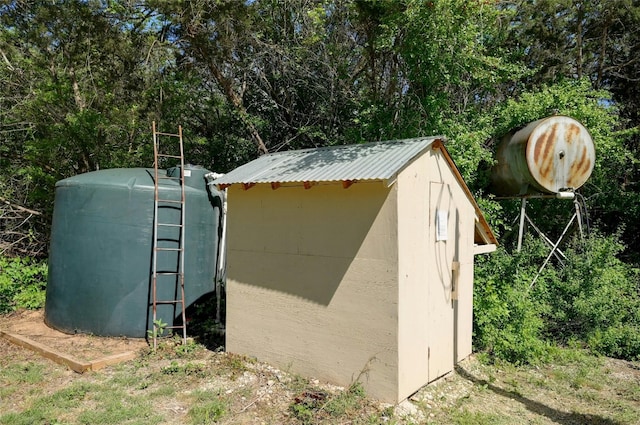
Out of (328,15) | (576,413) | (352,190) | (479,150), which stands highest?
(328,15)

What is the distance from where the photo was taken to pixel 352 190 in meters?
4.65

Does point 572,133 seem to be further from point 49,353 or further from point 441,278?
point 49,353

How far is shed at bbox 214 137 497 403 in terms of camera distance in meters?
4.42

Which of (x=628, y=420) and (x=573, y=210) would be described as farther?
(x=573, y=210)

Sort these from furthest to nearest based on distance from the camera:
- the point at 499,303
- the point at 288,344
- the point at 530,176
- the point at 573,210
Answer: the point at 573,210
the point at 530,176
the point at 499,303
the point at 288,344

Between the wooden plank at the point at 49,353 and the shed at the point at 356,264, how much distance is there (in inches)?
71.8

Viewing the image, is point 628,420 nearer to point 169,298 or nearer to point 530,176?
point 530,176

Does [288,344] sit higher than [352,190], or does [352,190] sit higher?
[352,190]

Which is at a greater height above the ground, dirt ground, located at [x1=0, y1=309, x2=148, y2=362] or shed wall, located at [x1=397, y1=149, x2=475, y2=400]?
shed wall, located at [x1=397, y1=149, x2=475, y2=400]

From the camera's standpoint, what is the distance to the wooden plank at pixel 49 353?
5.36m

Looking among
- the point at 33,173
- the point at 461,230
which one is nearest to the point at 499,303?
the point at 461,230

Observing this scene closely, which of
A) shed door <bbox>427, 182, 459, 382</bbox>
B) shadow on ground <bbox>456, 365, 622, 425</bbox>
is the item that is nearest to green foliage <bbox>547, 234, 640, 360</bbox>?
shadow on ground <bbox>456, 365, 622, 425</bbox>

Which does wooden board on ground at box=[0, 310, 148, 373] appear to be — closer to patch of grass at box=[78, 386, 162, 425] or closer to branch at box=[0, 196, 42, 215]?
patch of grass at box=[78, 386, 162, 425]

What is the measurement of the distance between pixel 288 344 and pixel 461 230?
272 cm
